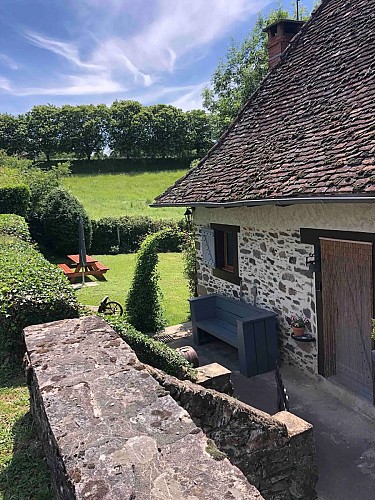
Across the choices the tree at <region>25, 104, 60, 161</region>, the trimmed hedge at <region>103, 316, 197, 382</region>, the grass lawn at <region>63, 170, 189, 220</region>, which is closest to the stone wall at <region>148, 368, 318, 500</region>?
the trimmed hedge at <region>103, 316, 197, 382</region>

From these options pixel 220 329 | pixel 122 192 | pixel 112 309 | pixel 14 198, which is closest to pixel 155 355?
pixel 112 309

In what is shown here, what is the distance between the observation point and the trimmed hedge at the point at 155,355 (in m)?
4.29

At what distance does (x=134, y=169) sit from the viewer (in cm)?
4694

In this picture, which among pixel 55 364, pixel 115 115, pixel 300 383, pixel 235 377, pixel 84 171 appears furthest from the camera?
pixel 115 115

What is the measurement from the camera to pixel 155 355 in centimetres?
431

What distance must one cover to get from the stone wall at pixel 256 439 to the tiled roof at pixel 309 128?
253cm

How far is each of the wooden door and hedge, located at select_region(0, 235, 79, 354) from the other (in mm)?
3588

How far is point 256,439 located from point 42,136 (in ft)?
186

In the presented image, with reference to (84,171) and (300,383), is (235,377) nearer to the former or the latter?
(300,383)

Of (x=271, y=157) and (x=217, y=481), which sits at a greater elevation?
(x=271, y=157)

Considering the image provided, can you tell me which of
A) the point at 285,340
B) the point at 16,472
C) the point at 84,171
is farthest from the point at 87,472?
the point at 84,171

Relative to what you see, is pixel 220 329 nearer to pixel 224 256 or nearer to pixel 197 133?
pixel 224 256

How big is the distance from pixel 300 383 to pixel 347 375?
78 centimetres

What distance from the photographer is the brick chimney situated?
33.1 ft
